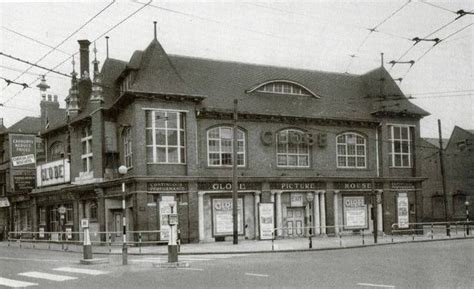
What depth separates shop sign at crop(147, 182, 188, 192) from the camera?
30.7 metres

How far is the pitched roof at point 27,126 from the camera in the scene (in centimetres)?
5278

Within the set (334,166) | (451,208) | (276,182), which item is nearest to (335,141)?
(334,166)

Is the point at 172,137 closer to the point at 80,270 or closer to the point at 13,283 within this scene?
the point at 80,270

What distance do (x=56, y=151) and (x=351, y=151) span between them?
21.5 meters

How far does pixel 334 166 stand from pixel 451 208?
66.7ft

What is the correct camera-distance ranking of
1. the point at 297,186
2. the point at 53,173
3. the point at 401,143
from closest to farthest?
the point at 297,186
the point at 401,143
the point at 53,173

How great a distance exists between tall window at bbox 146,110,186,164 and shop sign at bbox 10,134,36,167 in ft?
48.3

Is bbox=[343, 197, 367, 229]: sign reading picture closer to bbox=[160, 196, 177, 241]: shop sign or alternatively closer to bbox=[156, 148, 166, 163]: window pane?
bbox=[160, 196, 177, 241]: shop sign

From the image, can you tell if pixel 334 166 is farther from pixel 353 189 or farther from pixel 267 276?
pixel 267 276

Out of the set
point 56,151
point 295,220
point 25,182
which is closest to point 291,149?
point 295,220

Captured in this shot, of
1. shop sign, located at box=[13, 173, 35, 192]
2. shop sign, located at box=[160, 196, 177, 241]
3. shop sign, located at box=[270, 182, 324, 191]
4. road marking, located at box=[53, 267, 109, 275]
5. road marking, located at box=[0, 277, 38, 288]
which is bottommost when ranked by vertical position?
road marking, located at box=[53, 267, 109, 275]

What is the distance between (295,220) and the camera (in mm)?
35750

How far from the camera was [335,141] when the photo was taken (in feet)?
123

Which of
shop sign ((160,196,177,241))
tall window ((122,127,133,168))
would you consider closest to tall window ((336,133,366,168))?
shop sign ((160,196,177,241))
